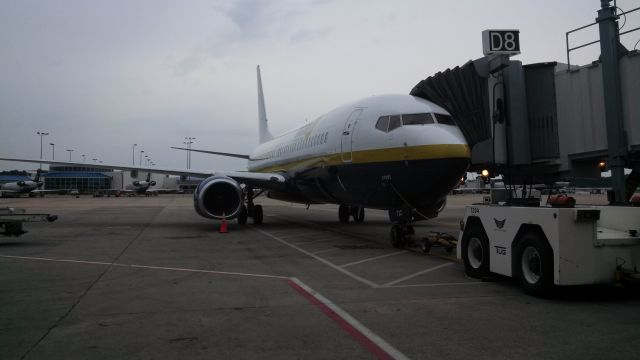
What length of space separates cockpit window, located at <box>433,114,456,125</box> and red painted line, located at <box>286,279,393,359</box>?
5.60m

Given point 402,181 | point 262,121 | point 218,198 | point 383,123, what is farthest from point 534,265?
point 262,121

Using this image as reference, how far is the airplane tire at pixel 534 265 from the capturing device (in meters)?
5.95

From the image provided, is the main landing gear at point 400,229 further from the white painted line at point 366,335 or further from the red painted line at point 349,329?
the white painted line at point 366,335

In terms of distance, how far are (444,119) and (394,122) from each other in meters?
1.09

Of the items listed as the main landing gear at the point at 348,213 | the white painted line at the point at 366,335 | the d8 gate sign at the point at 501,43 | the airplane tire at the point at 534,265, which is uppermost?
the d8 gate sign at the point at 501,43

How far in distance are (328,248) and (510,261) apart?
5.65 meters

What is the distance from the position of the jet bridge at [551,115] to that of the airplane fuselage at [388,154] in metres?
0.74

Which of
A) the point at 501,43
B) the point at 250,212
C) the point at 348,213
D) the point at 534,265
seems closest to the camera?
the point at 534,265

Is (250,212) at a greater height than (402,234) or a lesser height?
greater

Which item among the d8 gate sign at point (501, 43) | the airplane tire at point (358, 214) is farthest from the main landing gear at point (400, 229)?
the airplane tire at point (358, 214)

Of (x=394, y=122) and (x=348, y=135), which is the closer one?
(x=394, y=122)

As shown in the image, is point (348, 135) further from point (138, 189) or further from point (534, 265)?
point (138, 189)

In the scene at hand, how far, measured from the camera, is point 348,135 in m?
12.3

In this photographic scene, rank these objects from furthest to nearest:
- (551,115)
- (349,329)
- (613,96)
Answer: (551,115)
(613,96)
(349,329)
